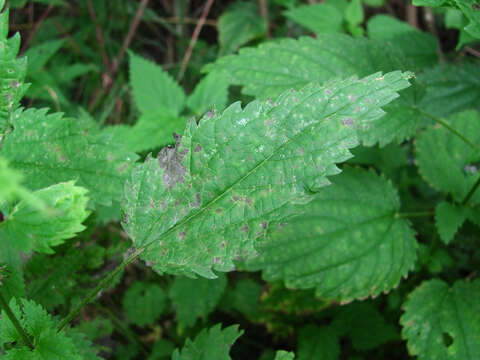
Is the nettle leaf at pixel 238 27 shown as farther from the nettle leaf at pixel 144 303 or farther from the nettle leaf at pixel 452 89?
the nettle leaf at pixel 144 303

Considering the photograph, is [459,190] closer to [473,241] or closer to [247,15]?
[473,241]

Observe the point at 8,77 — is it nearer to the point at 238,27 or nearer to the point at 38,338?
the point at 38,338

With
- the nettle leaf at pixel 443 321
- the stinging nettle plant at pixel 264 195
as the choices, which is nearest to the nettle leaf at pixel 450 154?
the stinging nettle plant at pixel 264 195

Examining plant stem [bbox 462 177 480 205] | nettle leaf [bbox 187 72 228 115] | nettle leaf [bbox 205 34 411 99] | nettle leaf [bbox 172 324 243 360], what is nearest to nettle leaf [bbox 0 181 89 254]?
nettle leaf [bbox 172 324 243 360]

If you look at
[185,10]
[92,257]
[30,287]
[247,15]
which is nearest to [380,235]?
[92,257]

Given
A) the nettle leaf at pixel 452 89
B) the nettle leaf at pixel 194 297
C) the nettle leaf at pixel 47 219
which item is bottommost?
the nettle leaf at pixel 194 297

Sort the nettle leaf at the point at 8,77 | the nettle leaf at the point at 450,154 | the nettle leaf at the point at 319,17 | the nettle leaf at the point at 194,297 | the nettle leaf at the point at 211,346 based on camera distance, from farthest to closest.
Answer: the nettle leaf at the point at 319,17
the nettle leaf at the point at 194,297
the nettle leaf at the point at 450,154
the nettle leaf at the point at 211,346
the nettle leaf at the point at 8,77
